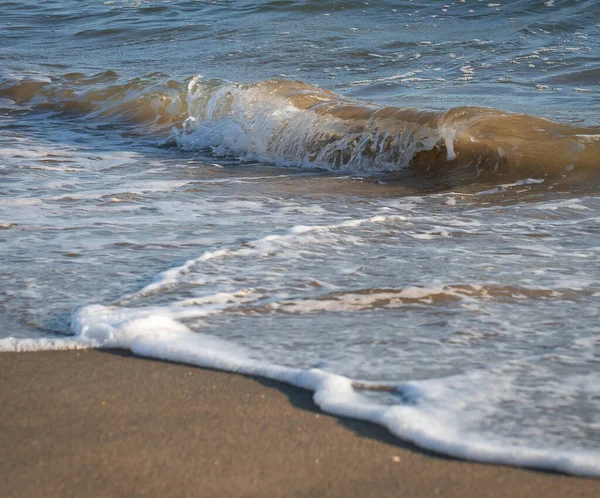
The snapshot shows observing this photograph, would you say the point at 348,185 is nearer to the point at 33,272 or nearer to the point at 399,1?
the point at 33,272

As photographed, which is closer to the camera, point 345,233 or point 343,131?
point 345,233

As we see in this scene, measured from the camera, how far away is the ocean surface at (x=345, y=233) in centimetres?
207

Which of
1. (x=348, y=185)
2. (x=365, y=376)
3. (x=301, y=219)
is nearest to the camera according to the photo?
(x=365, y=376)

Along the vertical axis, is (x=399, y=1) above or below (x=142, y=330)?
above

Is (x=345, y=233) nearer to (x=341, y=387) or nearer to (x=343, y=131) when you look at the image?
(x=341, y=387)

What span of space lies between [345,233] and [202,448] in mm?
1957

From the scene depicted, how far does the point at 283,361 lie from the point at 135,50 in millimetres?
10500

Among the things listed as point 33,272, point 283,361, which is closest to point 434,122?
point 33,272

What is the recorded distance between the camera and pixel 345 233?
142 inches

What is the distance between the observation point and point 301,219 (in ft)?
12.8

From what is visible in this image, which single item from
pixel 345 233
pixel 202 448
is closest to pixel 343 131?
pixel 345 233

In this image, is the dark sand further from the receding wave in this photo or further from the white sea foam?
the receding wave

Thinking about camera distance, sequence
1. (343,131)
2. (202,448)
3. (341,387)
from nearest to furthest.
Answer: (202,448) → (341,387) → (343,131)

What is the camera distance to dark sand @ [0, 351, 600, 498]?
1.60 metres
